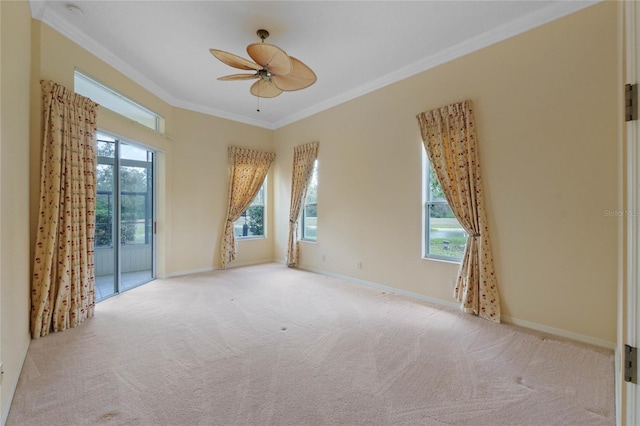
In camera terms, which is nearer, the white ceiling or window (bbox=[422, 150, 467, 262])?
the white ceiling

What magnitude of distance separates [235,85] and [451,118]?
3.25 m

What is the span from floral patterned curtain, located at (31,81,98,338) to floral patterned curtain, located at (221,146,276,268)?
101 inches

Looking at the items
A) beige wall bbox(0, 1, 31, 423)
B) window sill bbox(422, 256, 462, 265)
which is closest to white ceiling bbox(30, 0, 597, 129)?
beige wall bbox(0, 1, 31, 423)

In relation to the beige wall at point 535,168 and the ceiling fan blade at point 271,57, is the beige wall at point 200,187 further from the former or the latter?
the beige wall at point 535,168

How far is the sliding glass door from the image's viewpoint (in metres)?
3.88

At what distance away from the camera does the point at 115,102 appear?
3875 mm

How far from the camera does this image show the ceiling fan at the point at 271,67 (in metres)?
2.56

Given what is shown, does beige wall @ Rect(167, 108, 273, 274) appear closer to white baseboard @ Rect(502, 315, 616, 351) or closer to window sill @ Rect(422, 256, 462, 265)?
window sill @ Rect(422, 256, 462, 265)

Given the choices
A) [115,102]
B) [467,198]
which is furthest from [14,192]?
[467,198]

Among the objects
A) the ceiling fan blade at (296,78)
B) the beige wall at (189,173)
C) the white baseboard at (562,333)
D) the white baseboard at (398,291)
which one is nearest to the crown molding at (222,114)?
the beige wall at (189,173)

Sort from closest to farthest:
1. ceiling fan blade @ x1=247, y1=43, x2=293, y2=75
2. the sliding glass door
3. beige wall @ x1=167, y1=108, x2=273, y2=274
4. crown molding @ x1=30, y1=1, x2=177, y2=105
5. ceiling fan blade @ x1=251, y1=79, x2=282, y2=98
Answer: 1. ceiling fan blade @ x1=247, y1=43, x2=293, y2=75
2. crown molding @ x1=30, y1=1, x2=177, y2=105
3. ceiling fan blade @ x1=251, y1=79, x2=282, y2=98
4. the sliding glass door
5. beige wall @ x1=167, y1=108, x2=273, y2=274

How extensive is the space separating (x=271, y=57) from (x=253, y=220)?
417 cm

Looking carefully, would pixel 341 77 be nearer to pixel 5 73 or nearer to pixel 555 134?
pixel 555 134

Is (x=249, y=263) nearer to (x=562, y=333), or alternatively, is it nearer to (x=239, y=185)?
(x=239, y=185)
